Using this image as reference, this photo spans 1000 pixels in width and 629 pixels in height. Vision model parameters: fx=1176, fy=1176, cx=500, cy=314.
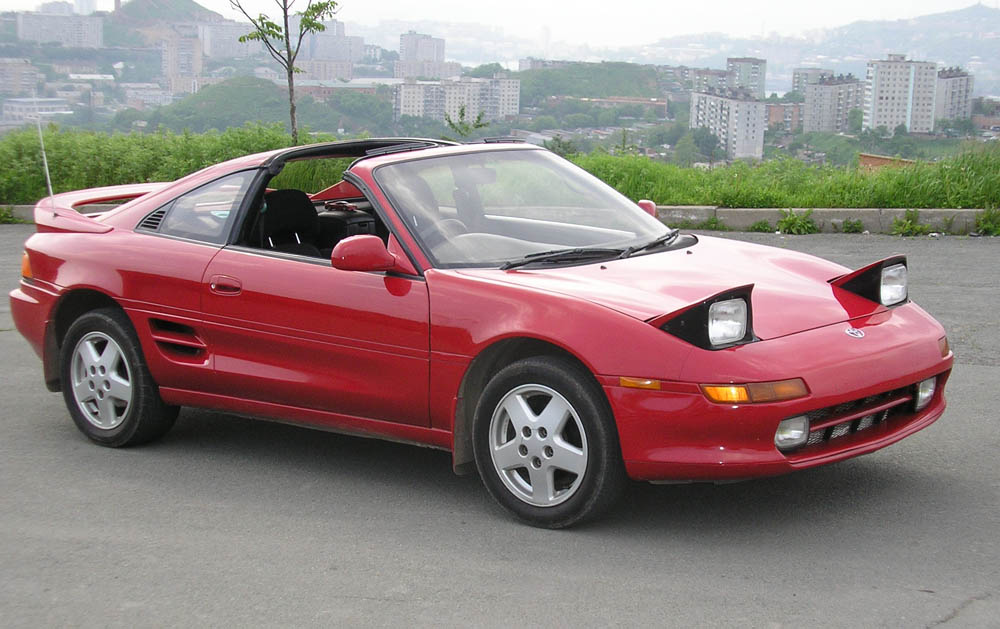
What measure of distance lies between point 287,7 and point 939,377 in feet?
40.9

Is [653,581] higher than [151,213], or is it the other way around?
[151,213]

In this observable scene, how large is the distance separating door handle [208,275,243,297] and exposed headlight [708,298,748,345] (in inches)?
89.0

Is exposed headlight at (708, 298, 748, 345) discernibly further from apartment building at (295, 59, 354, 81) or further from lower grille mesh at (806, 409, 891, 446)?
apartment building at (295, 59, 354, 81)

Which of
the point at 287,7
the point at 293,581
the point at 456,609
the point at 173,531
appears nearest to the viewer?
the point at 456,609

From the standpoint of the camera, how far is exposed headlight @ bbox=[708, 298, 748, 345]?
425 cm

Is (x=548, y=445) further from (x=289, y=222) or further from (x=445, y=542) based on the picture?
(x=289, y=222)

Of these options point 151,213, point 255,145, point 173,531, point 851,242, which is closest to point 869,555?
point 173,531

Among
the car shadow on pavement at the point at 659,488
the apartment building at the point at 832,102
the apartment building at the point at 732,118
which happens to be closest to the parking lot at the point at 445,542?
the car shadow on pavement at the point at 659,488

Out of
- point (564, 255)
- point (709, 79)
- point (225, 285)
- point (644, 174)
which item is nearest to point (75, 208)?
point (225, 285)

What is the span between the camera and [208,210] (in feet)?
19.0

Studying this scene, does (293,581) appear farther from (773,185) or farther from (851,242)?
(773,185)

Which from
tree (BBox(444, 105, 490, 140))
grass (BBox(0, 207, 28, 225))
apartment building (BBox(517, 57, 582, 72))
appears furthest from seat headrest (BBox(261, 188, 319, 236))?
apartment building (BBox(517, 57, 582, 72))

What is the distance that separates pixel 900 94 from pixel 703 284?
19291 mm

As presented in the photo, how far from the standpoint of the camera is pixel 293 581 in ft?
13.4
